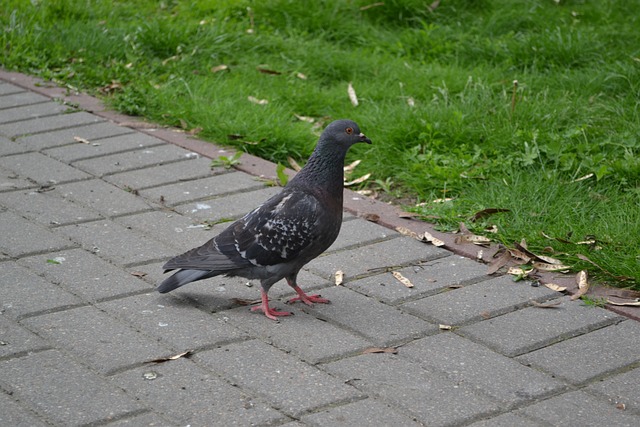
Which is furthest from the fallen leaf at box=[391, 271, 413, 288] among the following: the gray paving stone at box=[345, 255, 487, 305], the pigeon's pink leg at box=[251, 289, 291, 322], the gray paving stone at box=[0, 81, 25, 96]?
the gray paving stone at box=[0, 81, 25, 96]

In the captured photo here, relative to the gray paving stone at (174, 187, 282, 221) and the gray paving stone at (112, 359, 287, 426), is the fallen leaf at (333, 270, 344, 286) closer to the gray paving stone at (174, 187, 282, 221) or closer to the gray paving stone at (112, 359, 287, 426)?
the gray paving stone at (174, 187, 282, 221)

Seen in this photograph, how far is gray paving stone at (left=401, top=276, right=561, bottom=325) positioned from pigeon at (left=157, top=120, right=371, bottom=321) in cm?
51

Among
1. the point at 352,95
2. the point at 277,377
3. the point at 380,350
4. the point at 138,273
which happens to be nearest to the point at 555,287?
the point at 380,350

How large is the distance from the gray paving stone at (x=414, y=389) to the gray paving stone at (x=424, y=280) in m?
0.67

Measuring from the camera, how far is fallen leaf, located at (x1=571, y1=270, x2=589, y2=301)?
4.49 meters

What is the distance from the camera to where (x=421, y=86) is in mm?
7422

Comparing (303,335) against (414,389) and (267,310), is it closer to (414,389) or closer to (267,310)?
(267,310)

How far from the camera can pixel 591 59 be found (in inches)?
301

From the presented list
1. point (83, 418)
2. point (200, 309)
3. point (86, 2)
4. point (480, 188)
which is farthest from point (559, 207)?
point (86, 2)

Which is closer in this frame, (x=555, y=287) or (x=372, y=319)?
(x=372, y=319)

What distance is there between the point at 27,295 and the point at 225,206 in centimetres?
152

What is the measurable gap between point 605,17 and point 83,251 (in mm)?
5693

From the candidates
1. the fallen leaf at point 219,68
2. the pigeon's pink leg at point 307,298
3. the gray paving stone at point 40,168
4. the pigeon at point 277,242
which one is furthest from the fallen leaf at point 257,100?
the pigeon's pink leg at point 307,298

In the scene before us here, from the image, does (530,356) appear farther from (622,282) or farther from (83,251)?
(83,251)
